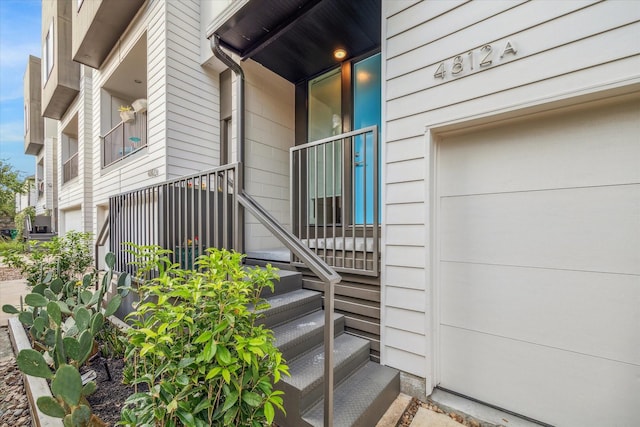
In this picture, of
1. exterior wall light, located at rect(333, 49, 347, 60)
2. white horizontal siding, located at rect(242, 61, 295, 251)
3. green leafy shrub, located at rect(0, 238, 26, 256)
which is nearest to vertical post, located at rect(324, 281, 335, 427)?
white horizontal siding, located at rect(242, 61, 295, 251)

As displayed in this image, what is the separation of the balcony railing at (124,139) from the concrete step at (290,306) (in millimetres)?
4140

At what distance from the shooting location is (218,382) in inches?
48.8

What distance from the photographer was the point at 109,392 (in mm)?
2111

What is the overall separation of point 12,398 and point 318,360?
2.43m

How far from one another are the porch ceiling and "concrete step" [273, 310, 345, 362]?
3035 millimetres

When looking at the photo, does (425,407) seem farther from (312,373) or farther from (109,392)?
(109,392)

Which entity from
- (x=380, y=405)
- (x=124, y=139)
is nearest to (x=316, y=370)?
(x=380, y=405)

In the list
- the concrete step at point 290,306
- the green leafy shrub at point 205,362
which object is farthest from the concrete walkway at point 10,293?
the green leafy shrub at point 205,362

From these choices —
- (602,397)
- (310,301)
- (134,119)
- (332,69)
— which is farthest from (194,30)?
(602,397)

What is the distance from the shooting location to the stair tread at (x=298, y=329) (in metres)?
1.98

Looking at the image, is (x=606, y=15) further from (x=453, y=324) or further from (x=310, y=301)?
(x=310, y=301)

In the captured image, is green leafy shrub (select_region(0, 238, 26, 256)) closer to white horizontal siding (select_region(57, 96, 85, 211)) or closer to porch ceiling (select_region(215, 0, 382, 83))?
white horizontal siding (select_region(57, 96, 85, 211))

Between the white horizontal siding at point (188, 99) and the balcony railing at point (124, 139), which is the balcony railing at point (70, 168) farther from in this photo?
the white horizontal siding at point (188, 99)

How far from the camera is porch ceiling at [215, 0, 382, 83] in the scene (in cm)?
287
